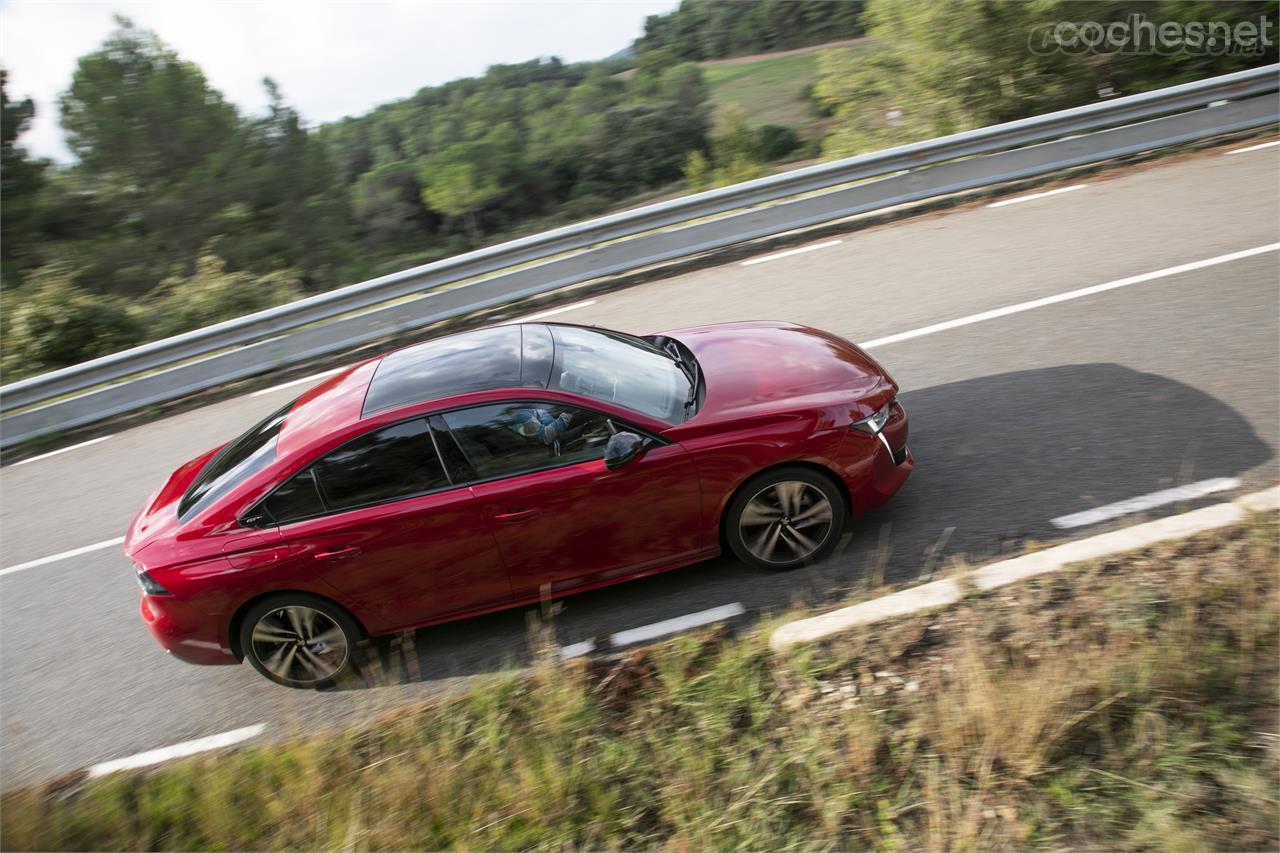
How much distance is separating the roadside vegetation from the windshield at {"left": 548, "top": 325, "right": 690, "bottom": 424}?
34.2 ft

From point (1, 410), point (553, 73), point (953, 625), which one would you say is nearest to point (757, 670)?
point (953, 625)

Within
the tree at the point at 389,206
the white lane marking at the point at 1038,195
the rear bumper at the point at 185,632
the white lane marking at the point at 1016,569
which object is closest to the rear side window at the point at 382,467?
the rear bumper at the point at 185,632

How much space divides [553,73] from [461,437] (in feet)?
219

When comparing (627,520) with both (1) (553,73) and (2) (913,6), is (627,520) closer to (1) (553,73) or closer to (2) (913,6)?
(2) (913,6)

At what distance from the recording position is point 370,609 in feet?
16.9

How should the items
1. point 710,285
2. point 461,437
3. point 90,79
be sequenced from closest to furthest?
point 461,437 < point 710,285 < point 90,79

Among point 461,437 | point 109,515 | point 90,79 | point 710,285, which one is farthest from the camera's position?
point 90,79

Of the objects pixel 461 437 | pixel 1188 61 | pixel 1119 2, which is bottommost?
pixel 461 437

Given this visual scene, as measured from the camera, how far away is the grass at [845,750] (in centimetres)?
357

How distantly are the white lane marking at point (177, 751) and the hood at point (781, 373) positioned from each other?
115 inches

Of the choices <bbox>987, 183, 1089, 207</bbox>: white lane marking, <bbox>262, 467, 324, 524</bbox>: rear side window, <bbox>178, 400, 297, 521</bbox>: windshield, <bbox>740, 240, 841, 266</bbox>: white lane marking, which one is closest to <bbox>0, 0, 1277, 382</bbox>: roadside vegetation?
<bbox>987, 183, 1089, 207</bbox>: white lane marking

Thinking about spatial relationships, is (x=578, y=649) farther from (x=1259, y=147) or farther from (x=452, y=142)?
(x=452, y=142)

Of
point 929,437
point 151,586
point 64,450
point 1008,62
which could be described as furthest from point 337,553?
point 1008,62

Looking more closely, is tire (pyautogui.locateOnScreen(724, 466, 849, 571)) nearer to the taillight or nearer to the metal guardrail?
the taillight
